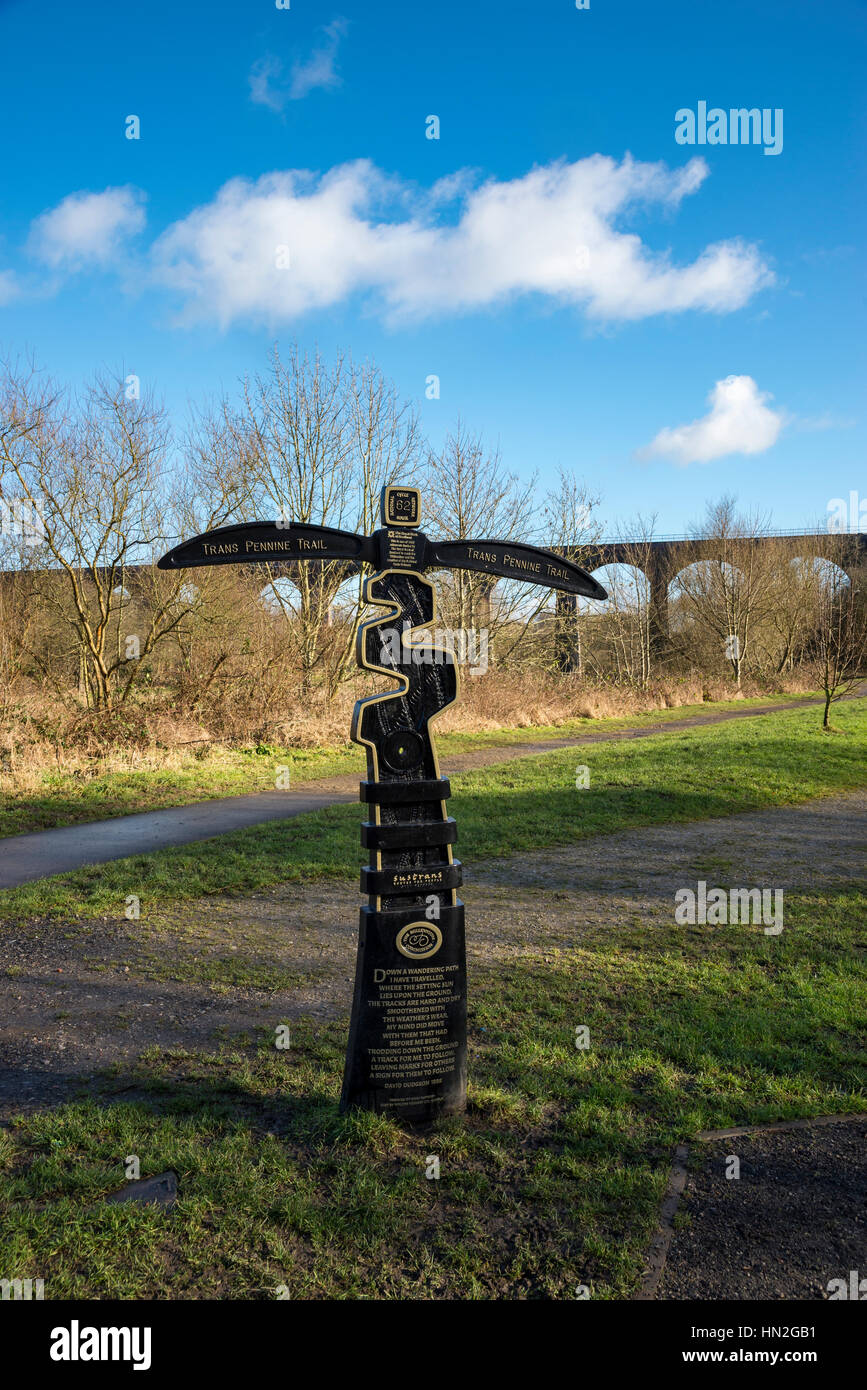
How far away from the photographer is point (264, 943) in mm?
6344

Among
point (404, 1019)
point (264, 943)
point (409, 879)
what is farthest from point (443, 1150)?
point (264, 943)

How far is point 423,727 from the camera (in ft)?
12.5

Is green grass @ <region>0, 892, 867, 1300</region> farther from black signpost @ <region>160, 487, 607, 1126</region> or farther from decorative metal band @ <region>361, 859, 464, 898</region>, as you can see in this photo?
decorative metal band @ <region>361, 859, 464, 898</region>

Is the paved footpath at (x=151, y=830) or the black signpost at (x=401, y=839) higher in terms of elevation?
the black signpost at (x=401, y=839)

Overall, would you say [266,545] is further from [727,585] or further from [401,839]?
[727,585]

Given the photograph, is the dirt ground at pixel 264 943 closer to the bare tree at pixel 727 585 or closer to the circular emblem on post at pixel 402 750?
the circular emblem on post at pixel 402 750

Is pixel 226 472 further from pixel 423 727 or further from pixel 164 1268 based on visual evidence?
pixel 164 1268

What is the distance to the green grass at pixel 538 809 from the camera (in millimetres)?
7844

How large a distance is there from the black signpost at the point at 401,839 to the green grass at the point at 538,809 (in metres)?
4.08

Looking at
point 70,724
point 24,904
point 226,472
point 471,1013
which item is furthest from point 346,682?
point 471,1013

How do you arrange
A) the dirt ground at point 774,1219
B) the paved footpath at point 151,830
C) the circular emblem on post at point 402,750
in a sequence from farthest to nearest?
1. the paved footpath at point 151,830
2. the circular emblem on post at point 402,750
3. the dirt ground at point 774,1219

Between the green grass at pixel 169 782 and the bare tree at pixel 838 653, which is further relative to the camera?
the bare tree at pixel 838 653
